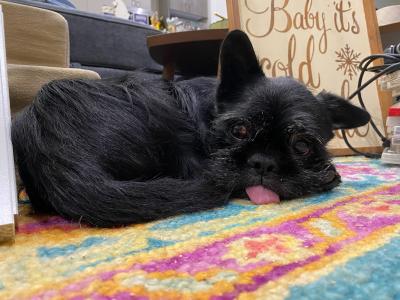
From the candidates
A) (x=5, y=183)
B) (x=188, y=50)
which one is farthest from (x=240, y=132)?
(x=188, y=50)

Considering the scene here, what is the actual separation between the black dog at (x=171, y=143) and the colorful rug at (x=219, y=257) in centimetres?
5

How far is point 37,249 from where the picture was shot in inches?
22.0

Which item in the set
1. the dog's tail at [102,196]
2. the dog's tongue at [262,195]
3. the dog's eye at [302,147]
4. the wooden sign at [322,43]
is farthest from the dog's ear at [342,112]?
the wooden sign at [322,43]

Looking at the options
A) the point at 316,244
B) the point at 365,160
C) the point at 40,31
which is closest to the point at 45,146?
the point at 316,244

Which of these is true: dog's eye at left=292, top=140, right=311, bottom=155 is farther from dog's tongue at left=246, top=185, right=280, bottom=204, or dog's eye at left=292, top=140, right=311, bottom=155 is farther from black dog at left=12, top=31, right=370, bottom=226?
dog's tongue at left=246, top=185, right=280, bottom=204

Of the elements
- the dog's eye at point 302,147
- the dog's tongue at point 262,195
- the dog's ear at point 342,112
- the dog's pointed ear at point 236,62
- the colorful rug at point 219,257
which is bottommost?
the colorful rug at point 219,257

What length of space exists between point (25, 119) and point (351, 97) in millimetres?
1457

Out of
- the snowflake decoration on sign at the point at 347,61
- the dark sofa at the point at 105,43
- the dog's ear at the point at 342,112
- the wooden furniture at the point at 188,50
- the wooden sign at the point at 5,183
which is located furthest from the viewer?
the dark sofa at the point at 105,43

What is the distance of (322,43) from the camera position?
5.95 feet

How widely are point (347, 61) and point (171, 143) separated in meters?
1.33

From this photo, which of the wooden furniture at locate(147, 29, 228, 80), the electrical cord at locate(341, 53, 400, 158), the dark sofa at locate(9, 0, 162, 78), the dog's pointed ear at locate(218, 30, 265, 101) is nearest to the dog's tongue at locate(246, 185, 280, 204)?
the dog's pointed ear at locate(218, 30, 265, 101)

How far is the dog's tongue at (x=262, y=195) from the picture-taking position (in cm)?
85

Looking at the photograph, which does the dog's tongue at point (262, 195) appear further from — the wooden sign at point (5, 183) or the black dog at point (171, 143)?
the wooden sign at point (5, 183)

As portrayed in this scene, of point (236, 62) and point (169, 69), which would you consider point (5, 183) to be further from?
point (169, 69)
